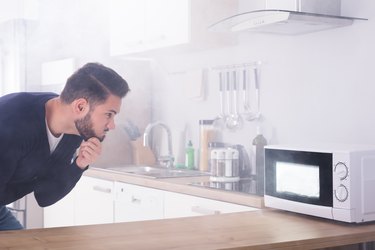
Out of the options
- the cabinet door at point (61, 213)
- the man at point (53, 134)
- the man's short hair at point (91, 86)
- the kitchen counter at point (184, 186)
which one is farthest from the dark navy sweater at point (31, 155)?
the cabinet door at point (61, 213)

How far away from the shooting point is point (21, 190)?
1.57m

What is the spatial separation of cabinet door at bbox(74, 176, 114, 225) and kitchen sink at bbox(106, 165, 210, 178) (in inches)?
3.3

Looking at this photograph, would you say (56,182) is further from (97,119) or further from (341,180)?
(341,180)

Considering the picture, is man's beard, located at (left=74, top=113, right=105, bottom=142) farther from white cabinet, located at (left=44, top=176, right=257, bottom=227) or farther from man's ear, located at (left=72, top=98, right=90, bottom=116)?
white cabinet, located at (left=44, top=176, right=257, bottom=227)

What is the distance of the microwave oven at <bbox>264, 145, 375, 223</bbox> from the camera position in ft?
4.29

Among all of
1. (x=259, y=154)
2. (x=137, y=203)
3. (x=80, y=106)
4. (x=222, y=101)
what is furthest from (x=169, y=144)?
(x=80, y=106)

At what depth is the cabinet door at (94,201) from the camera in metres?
2.26

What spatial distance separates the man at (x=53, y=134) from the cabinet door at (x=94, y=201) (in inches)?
21.8

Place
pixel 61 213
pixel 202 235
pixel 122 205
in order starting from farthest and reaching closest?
pixel 61 213
pixel 122 205
pixel 202 235

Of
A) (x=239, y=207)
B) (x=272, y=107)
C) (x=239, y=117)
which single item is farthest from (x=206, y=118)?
(x=239, y=207)

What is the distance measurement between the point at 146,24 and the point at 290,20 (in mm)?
797

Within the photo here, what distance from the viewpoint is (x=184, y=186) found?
72.2 inches

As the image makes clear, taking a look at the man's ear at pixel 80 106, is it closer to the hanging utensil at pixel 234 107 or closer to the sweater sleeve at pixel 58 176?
the sweater sleeve at pixel 58 176

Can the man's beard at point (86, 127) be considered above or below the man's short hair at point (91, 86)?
below
